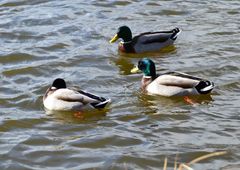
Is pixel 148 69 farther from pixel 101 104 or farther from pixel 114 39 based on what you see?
pixel 114 39

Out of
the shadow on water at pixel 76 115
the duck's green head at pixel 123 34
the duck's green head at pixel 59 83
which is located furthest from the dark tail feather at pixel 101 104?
the duck's green head at pixel 123 34

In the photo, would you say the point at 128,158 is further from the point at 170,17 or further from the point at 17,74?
the point at 170,17

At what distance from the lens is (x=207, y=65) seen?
13.1 m

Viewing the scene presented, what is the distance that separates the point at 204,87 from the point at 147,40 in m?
3.37

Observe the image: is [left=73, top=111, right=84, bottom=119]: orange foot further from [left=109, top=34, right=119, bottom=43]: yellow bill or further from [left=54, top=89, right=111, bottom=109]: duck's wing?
[left=109, top=34, right=119, bottom=43]: yellow bill

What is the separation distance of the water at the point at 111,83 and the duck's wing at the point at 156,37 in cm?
26

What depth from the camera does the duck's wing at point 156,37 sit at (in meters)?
14.6

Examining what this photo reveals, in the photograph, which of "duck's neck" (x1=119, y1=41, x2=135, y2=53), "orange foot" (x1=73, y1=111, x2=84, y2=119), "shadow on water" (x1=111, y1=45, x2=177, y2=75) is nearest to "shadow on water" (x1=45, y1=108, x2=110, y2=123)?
"orange foot" (x1=73, y1=111, x2=84, y2=119)

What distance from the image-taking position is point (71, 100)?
11.0m

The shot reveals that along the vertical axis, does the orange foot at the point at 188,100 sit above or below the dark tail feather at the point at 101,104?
below

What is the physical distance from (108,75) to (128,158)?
3.97 metres

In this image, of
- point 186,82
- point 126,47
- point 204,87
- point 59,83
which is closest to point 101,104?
point 59,83

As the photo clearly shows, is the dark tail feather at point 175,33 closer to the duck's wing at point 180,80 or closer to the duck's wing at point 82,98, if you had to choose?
the duck's wing at point 180,80

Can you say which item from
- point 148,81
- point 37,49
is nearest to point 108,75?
point 148,81
